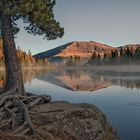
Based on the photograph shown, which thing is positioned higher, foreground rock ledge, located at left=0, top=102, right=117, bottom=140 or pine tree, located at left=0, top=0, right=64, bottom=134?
pine tree, located at left=0, top=0, right=64, bottom=134

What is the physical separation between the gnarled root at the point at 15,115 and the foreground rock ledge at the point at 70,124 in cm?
40

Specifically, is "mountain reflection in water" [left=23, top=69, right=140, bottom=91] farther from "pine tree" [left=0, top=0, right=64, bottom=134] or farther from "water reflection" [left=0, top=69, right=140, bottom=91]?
"pine tree" [left=0, top=0, right=64, bottom=134]

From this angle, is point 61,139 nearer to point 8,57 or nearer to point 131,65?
point 8,57

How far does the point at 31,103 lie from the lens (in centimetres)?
1442

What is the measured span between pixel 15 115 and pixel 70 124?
84.1 inches

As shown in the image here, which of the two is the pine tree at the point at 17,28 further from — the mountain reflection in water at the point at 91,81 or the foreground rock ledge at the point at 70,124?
the mountain reflection in water at the point at 91,81

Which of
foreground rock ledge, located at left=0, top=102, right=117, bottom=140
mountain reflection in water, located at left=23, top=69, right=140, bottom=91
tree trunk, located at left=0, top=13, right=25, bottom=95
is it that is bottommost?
mountain reflection in water, located at left=23, top=69, right=140, bottom=91

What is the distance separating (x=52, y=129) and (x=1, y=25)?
25.7ft

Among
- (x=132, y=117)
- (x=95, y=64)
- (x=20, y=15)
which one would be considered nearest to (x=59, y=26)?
(x=20, y=15)

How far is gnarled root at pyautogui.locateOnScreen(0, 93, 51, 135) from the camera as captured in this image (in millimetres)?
11594

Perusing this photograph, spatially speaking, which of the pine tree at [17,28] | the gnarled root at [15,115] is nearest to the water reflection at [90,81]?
the pine tree at [17,28]

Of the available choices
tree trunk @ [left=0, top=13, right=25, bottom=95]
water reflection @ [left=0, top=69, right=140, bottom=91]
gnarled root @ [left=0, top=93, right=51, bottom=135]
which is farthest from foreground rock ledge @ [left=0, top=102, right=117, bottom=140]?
water reflection @ [left=0, top=69, right=140, bottom=91]

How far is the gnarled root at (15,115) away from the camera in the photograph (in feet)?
38.0

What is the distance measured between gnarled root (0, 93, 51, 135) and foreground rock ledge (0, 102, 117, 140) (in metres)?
Answer: 0.40
